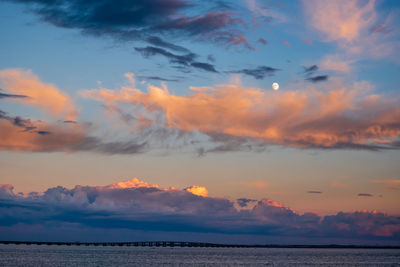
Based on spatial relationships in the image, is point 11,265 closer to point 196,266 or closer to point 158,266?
point 158,266

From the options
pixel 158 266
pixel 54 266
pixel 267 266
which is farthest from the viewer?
pixel 267 266

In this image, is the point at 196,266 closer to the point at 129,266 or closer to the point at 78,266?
the point at 129,266

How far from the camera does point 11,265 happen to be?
163500 mm

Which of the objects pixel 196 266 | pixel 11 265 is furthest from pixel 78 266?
pixel 196 266

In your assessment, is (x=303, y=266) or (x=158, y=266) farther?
(x=303, y=266)

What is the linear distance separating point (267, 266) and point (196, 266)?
29.0m

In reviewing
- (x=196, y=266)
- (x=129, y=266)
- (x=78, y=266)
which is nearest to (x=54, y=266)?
(x=78, y=266)

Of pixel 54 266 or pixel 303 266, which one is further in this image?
pixel 303 266

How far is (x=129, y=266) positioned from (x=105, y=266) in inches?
329

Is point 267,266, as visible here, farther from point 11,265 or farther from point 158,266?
point 11,265

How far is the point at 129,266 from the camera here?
170250mm

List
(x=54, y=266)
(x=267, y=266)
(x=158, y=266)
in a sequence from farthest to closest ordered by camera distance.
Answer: (x=267, y=266) → (x=158, y=266) → (x=54, y=266)

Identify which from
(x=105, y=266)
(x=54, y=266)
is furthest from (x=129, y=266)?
(x=54, y=266)

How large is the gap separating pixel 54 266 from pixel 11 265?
14.2m
